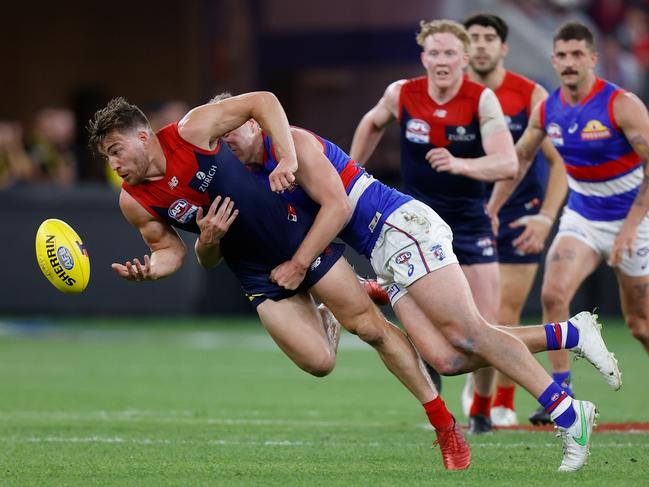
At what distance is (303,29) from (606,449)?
1459 cm

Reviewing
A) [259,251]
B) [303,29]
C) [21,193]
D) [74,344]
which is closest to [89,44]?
[303,29]

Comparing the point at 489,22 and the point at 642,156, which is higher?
the point at 489,22

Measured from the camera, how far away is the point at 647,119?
354 inches

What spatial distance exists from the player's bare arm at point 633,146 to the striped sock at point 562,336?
147 cm

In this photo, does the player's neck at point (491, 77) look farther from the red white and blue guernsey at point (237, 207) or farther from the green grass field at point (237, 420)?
the red white and blue guernsey at point (237, 207)

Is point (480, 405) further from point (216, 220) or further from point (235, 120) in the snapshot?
point (235, 120)

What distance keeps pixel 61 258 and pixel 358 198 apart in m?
1.67

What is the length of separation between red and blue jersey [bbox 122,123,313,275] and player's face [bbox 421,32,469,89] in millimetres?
1664

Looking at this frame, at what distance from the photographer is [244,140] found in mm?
7668

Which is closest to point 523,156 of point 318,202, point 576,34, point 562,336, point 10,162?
point 576,34

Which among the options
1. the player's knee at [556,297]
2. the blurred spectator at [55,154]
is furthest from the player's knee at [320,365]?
the blurred spectator at [55,154]

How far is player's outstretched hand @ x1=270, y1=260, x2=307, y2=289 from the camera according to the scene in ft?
24.7

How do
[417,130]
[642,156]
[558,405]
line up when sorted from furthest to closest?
[417,130] < [642,156] < [558,405]

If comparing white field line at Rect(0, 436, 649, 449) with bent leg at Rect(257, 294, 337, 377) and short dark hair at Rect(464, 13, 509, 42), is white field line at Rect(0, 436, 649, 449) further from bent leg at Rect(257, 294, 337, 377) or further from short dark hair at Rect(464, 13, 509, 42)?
short dark hair at Rect(464, 13, 509, 42)
